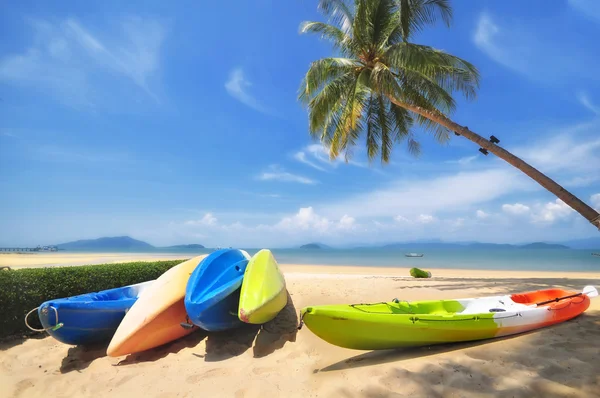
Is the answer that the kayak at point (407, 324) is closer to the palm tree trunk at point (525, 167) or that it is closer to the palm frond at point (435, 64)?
the palm tree trunk at point (525, 167)

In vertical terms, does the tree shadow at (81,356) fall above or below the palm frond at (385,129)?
below

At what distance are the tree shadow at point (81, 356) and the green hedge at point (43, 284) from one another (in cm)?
112

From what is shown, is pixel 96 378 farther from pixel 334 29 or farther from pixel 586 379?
pixel 334 29

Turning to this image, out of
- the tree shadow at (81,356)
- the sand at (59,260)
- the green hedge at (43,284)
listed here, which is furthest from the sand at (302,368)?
the sand at (59,260)

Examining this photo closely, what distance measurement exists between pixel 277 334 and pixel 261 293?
935 millimetres

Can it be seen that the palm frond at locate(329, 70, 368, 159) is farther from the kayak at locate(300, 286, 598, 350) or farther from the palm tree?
the kayak at locate(300, 286, 598, 350)

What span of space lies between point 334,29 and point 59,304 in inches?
436

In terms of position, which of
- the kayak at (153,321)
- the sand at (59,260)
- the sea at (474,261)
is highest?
the kayak at (153,321)

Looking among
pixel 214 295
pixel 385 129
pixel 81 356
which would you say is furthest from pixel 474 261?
pixel 81 356

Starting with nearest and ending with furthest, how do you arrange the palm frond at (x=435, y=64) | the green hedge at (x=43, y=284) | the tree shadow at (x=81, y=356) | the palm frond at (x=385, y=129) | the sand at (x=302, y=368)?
1. the sand at (x=302, y=368)
2. the tree shadow at (x=81, y=356)
3. the green hedge at (x=43, y=284)
4. the palm frond at (x=435, y=64)
5. the palm frond at (x=385, y=129)

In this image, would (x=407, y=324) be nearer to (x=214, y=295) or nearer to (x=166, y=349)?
(x=214, y=295)

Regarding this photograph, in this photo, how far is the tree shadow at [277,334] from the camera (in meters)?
4.62

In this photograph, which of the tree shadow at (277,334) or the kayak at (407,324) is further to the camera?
the tree shadow at (277,334)

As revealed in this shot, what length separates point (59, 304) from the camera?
4461mm
